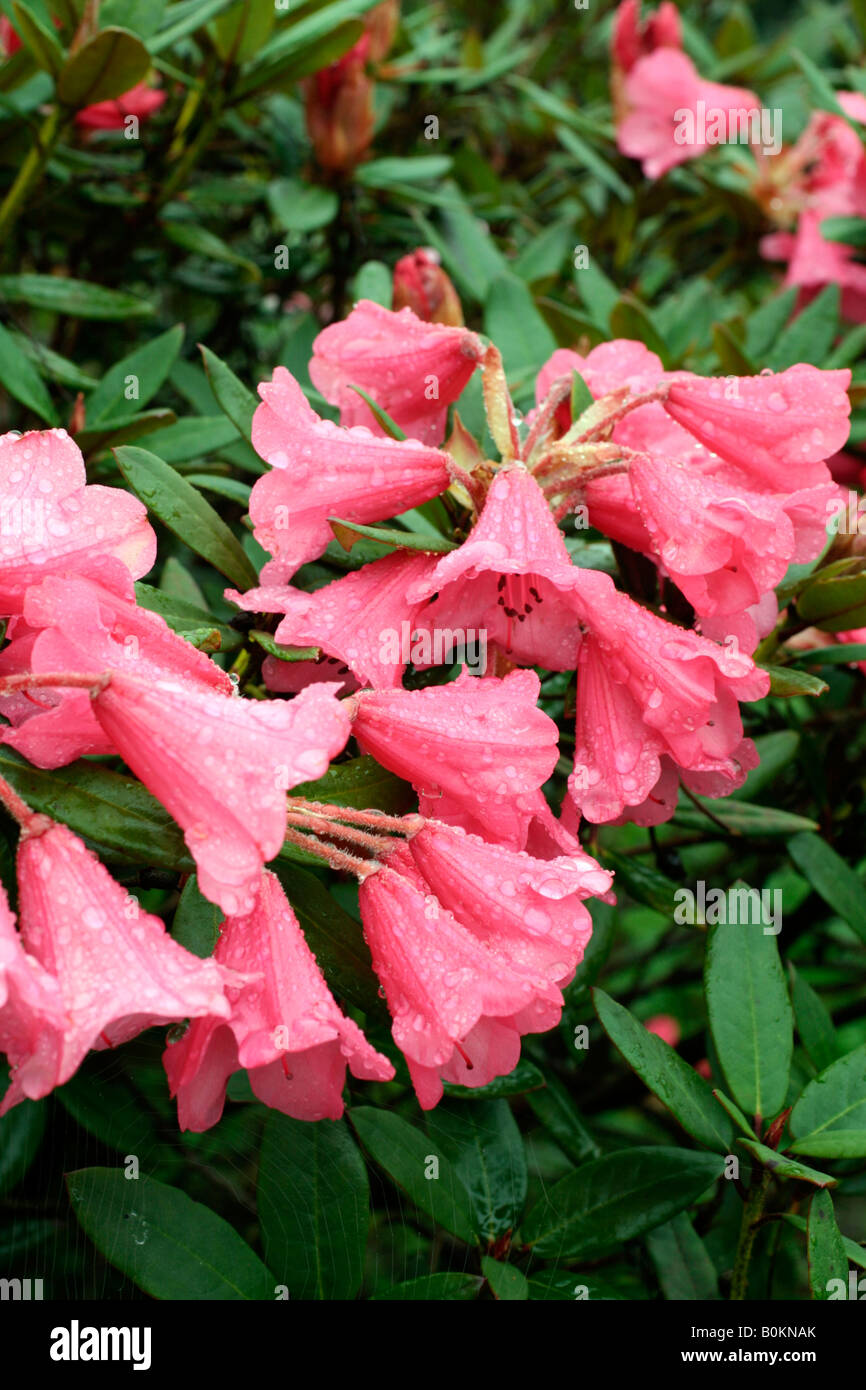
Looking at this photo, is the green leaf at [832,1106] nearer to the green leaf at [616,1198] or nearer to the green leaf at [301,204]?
the green leaf at [616,1198]

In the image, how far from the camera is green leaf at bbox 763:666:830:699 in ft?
3.21

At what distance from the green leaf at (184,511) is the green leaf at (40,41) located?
0.65m

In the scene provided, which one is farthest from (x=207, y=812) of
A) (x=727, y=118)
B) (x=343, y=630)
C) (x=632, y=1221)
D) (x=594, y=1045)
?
(x=727, y=118)

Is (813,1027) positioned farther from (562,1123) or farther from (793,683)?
(793,683)

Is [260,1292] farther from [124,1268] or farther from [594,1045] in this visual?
[594,1045]

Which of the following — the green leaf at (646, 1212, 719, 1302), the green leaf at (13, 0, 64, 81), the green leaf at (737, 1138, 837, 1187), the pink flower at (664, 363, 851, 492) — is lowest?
the green leaf at (646, 1212, 719, 1302)

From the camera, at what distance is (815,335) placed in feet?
5.34

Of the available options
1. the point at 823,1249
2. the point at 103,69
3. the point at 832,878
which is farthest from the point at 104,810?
the point at 103,69

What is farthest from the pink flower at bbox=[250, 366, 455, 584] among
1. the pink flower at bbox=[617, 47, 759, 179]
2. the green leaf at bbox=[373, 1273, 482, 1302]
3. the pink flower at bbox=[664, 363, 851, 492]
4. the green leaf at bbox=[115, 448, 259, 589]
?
the pink flower at bbox=[617, 47, 759, 179]

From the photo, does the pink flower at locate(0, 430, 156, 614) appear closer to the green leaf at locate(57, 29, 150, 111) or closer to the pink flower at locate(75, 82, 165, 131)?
the green leaf at locate(57, 29, 150, 111)

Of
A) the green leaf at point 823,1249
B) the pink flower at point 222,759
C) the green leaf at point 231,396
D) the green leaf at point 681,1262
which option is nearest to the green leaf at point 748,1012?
the green leaf at point 823,1249

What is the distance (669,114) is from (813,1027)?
1.74 m

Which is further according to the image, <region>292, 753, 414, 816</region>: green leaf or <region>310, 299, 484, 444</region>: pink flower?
<region>310, 299, 484, 444</region>: pink flower

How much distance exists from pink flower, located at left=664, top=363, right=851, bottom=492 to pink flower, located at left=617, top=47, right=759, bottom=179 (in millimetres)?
1329
